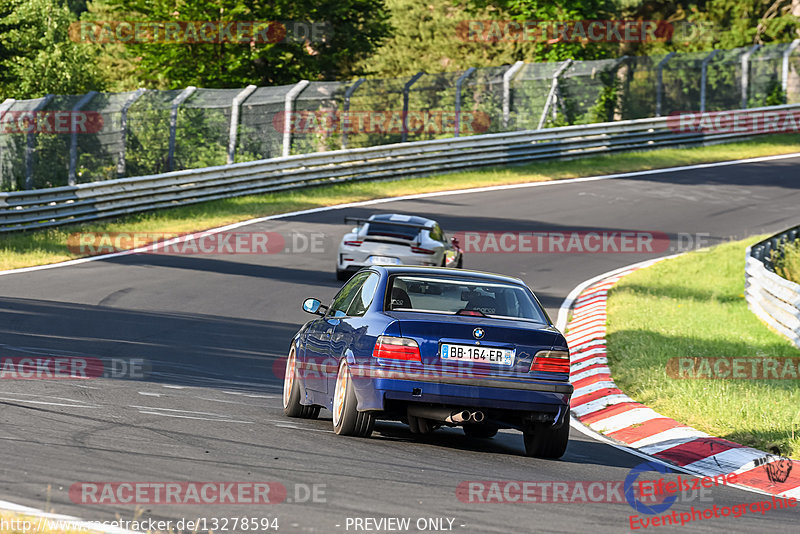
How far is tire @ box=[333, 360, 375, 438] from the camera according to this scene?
894cm

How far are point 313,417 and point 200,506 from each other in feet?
13.5

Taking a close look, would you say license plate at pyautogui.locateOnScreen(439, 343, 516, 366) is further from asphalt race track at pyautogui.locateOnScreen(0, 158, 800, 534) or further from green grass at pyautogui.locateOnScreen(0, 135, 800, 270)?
green grass at pyautogui.locateOnScreen(0, 135, 800, 270)

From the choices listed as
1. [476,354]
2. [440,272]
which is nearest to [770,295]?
[440,272]

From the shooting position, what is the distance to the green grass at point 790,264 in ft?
62.2

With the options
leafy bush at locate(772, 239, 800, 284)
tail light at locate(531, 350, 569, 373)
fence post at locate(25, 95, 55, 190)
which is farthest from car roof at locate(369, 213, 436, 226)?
tail light at locate(531, 350, 569, 373)

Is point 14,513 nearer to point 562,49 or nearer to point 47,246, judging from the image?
point 47,246

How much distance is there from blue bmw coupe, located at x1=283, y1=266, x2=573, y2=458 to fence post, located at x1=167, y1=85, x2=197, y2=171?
19174 millimetres

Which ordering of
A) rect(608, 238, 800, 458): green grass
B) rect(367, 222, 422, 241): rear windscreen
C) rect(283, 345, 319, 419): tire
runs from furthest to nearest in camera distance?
rect(367, 222, 422, 241): rear windscreen, rect(608, 238, 800, 458): green grass, rect(283, 345, 319, 419): tire

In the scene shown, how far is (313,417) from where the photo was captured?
414 inches

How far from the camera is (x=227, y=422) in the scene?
940cm

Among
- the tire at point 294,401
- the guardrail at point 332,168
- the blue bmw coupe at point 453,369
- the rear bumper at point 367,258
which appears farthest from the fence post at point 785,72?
the blue bmw coupe at point 453,369

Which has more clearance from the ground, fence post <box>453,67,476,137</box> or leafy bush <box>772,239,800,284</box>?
fence post <box>453,67,476,137</box>

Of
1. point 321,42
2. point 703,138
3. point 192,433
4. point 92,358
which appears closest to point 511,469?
point 192,433

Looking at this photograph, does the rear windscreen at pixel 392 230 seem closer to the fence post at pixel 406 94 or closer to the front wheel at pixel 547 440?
the front wheel at pixel 547 440
